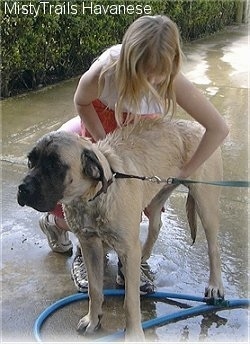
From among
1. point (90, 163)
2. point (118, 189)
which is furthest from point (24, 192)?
point (118, 189)

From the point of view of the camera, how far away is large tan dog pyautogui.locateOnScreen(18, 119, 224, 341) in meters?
3.11

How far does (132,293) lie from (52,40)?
5679 mm

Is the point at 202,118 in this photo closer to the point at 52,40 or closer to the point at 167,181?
the point at 167,181

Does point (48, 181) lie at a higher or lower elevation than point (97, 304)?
higher

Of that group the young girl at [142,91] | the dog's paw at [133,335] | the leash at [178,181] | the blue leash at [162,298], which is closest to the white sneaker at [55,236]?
the young girl at [142,91]

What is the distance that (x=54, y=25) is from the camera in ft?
26.8

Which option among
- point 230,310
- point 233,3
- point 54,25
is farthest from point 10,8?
point 233,3

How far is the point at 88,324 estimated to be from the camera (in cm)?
365

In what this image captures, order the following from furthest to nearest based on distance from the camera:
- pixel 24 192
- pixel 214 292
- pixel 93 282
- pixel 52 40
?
pixel 52 40
pixel 214 292
pixel 93 282
pixel 24 192

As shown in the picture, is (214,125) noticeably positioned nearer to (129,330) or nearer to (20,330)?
(129,330)

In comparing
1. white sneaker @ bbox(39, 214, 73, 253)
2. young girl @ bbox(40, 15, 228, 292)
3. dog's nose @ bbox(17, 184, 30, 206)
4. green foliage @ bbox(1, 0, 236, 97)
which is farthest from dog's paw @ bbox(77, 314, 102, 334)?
green foliage @ bbox(1, 0, 236, 97)

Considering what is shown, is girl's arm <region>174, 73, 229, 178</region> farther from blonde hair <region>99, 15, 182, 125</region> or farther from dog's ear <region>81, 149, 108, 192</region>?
dog's ear <region>81, 149, 108, 192</region>

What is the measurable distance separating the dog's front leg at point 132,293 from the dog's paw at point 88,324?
0.28 metres

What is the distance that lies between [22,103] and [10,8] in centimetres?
117
